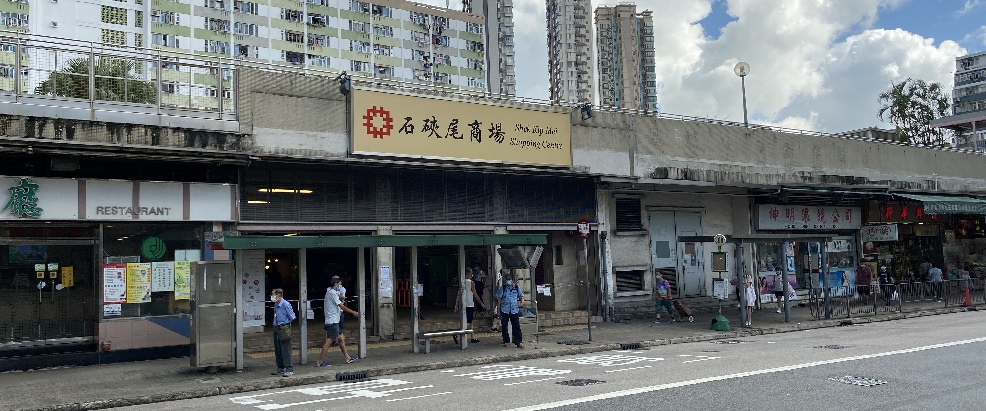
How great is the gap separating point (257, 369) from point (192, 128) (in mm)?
5564

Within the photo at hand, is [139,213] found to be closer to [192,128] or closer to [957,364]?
[192,128]

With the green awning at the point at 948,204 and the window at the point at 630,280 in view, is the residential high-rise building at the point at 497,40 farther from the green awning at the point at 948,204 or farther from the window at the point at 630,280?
the window at the point at 630,280

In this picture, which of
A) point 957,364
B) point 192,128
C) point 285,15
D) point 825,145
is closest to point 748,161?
point 825,145

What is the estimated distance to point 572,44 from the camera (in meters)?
171

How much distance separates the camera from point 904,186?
3275 centimetres

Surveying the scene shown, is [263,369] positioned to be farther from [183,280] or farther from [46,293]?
[46,293]

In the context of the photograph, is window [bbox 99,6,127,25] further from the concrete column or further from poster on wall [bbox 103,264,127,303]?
poster on wall [bbox 103,264,127,303]

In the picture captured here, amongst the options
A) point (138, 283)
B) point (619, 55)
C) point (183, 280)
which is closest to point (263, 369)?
point (183, 280)

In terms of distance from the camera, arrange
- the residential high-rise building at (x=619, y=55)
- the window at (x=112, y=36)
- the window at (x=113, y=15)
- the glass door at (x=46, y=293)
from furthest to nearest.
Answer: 1. the residential high-rise building at (x=619, y=55)
2. the window at (x=113, y=15)
3. the window at (x=112, y=36)
4. the glass door at (x=46, y=293)

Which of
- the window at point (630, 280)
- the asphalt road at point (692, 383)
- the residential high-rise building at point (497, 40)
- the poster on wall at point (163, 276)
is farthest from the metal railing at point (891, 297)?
the residential high-rise building at point (497, 40)

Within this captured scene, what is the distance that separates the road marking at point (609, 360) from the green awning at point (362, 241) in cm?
314

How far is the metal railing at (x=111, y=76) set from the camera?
1520 cm

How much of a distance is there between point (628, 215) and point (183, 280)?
14104 mm

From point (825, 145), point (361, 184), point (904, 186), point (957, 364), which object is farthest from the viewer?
point (904, 186)
